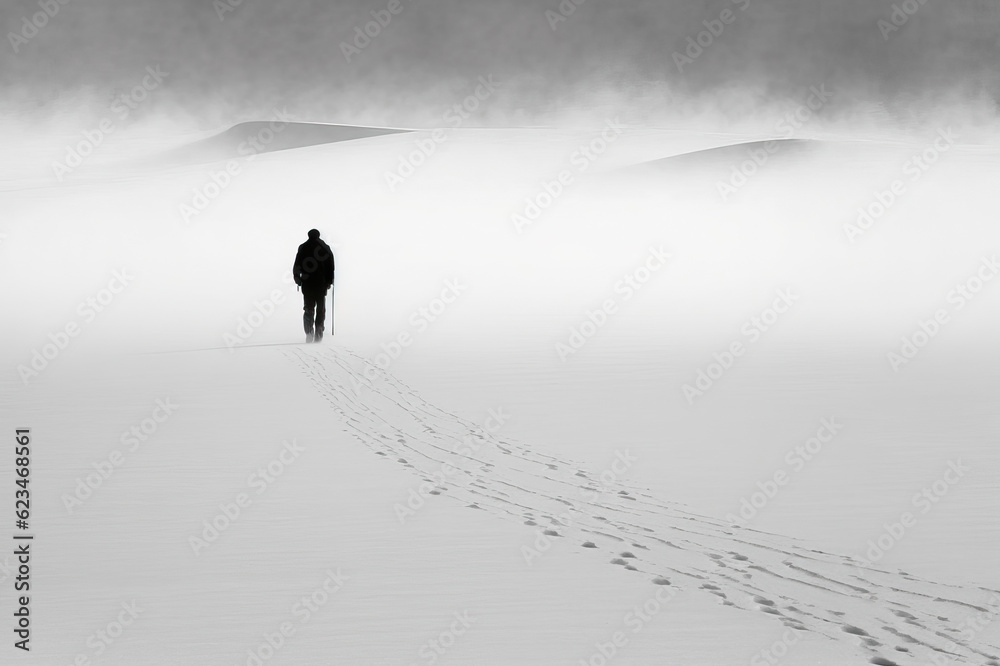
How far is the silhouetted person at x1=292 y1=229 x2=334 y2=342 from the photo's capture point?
1400 cm

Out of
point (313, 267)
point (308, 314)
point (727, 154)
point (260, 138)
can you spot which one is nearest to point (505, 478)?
point (308, 314)

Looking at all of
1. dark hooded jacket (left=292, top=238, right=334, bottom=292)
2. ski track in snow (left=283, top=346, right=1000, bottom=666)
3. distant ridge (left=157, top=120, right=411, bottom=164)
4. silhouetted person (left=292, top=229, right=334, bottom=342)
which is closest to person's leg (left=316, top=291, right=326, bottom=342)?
silhouetted person (left=292, top=229, right=334, bottom=342)

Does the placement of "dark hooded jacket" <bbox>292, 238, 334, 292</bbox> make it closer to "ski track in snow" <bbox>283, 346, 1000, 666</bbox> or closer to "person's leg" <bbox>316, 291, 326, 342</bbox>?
"person's leg" <bbox>316, 291, 326, 342</bbox>

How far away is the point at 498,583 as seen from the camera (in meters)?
5.01

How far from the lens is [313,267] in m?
14.0

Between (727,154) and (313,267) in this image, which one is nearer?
(313,267)

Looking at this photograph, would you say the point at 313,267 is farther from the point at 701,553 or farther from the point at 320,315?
the point at 701,553

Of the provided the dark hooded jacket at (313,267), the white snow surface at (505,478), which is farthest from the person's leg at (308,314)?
the white snow surface at (505,478)

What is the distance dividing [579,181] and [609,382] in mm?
26789

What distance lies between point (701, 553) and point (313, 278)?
31.2ft

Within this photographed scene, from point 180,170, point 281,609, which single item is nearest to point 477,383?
point 281,609

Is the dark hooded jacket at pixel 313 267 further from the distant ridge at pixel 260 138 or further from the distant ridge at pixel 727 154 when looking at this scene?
the distant ridge at pixel 260 138

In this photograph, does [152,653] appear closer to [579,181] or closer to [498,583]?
[498,583]

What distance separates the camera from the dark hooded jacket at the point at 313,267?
1401cm
